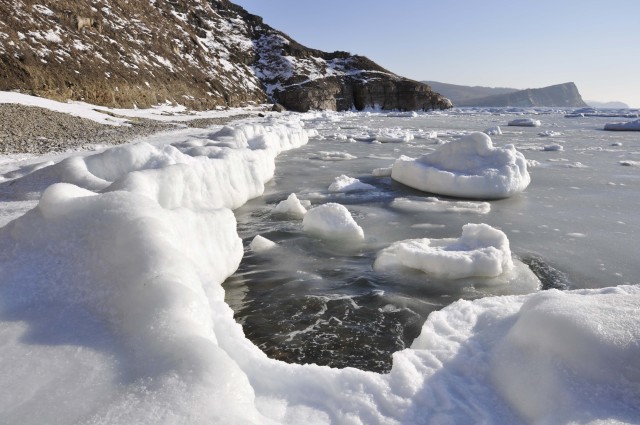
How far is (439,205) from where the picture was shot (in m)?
7.13

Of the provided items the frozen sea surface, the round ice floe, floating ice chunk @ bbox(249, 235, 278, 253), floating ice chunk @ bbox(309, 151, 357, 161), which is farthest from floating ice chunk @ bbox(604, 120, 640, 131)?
floating ice chunk @ bbox(249, 235, 278, 253)

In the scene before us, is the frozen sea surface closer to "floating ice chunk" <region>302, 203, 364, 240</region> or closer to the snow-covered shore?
"floating ice chunk" <region>302, 203, 364, 240</region>

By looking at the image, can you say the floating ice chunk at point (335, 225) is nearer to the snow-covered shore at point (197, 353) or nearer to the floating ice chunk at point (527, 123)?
the snow-covered shore at point (197, 353)

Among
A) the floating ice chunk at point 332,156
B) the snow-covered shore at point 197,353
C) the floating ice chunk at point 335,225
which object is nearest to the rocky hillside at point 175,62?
the floating ice chunk at point 332,156

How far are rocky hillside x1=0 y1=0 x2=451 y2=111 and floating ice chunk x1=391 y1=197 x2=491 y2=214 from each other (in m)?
19.1

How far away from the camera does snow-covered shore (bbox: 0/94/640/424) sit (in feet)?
5.61

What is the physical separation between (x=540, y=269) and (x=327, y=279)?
2245 millimetres

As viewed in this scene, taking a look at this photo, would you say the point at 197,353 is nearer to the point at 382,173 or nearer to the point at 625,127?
the point at 382,173

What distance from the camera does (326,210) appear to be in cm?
544

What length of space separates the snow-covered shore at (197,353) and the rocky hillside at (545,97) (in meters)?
142

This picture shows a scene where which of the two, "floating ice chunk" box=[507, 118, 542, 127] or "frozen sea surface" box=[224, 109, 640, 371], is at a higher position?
"frozen sea surface" box=[224, 109, 640, 371]

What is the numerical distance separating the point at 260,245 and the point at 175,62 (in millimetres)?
38030

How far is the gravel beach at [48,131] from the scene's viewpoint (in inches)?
409

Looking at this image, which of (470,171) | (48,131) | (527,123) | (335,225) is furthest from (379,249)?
(527,123)
